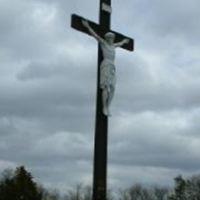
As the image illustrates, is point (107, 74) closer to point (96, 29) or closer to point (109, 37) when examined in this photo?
point (109, 37)

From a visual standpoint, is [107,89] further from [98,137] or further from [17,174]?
[17,174]

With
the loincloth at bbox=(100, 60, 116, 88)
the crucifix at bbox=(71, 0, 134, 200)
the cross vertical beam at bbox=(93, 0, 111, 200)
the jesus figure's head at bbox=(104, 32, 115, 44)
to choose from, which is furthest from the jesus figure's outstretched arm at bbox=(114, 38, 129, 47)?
the loincloth at bbox=(100, 60, 116, 88)

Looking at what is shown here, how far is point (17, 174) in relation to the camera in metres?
37.7

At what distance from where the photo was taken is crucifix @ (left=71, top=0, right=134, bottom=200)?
1412 centimetres

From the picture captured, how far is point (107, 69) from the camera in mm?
14531

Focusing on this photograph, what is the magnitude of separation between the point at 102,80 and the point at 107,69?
243 millimetres

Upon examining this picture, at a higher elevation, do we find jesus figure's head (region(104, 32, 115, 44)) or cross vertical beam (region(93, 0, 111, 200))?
jesus figure's head (region(104, 32, 115, 44))

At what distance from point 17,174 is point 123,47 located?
76.0ft

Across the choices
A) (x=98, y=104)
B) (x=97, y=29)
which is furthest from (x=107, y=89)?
(x=97, y=29)

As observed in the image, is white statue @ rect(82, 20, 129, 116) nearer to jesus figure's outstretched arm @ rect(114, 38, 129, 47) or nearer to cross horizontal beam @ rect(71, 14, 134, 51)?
cross horizontal beam @ rect(71, 14, 134, 51)

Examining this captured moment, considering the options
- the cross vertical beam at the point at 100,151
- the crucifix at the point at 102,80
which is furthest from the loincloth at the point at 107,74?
the cross vertical beam at the point at 100,151

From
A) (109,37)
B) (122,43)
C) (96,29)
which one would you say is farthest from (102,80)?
(122,43)

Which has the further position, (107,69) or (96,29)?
(96,29)

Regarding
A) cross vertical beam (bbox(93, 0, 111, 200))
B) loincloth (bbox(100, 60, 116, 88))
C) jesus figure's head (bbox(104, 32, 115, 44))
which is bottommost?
cross vertical beam (bbox(93, 0, 111, 200))
